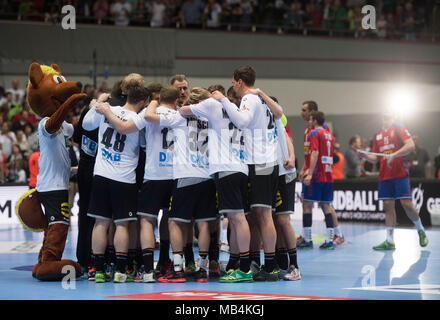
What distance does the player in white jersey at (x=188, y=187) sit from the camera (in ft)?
23.6

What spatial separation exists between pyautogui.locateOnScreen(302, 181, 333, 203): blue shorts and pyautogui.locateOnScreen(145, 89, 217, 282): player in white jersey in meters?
3.81

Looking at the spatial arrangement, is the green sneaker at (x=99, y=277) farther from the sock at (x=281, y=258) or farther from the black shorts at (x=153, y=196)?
the sock at (x=281, y=258)

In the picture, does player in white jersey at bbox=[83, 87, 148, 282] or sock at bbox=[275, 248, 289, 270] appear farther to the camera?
sock at bbox=[275, 248, 289, 270]

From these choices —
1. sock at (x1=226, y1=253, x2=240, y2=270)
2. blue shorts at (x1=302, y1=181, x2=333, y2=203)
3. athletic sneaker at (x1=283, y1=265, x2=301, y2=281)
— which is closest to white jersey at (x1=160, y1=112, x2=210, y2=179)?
sock at (x1=226, y1=253, x2=240, y2=270)

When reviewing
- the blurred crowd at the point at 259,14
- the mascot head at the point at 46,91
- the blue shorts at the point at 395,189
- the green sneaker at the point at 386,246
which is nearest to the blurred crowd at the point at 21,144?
the blurred crowd at the point at 259,14

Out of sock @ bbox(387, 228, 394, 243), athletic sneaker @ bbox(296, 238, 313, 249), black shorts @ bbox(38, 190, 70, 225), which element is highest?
black shorts @ bbox(38, 190, 70, 225)

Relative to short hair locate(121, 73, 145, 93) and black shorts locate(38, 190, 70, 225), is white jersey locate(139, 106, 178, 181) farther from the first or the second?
black shorts locate(38, 190, 70, 225)

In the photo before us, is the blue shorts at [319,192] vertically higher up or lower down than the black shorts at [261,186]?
lower down

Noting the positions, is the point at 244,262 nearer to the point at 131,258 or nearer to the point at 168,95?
the point at 131,258

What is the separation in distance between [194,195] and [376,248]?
444 centimetres

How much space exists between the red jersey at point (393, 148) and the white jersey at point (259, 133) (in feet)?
12.7

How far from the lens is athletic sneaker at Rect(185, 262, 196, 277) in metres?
7.69

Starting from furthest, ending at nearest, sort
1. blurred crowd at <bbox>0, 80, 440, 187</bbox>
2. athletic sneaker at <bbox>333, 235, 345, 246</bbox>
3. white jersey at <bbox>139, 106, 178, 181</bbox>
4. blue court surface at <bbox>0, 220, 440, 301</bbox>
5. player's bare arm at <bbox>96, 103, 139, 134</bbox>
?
blurred crowd at <bbox>0, 80, 440, 187</bbox>
athletic sneaker at <bbox>333, 235, 345, 246</bbox>
white jersey at <bbox>139, 106, 178, 181</bbox>
player's bare arm at <bbox>96, 103, 139, 134</bbox>
blue court surface at <bbox>0, 220, 440, 301</bbox>

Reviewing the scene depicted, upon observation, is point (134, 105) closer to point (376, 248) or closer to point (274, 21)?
point (376, 248)
